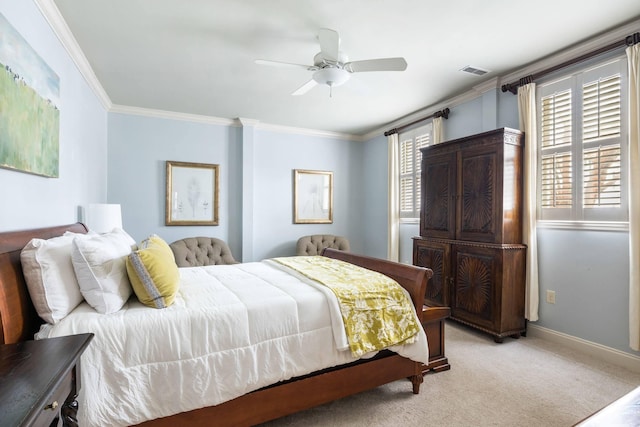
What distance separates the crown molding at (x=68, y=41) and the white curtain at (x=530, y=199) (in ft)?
13.1

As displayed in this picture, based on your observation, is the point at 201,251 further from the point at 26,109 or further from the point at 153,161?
the point at 26,109

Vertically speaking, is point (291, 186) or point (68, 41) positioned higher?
point (68, 41)

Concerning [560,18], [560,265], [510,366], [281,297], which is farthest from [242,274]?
[560,18]

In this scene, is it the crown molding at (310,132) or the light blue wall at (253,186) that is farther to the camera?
the crown molding at (310,132)

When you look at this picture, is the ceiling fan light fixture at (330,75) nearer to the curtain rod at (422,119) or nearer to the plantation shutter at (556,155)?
the curtain rod at (422,119)

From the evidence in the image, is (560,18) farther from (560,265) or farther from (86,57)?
(86,57)

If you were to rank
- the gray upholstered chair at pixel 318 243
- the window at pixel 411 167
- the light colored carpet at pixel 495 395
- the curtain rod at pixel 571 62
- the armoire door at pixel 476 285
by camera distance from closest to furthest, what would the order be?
the light colored carpet at pixel 495 395, the curtain rod at pixel 571 62, the armoire door at pixel 476 285, the window at pixel 411 167, the gray upholstered chair at pixel 318 243

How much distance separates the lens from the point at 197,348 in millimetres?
1529

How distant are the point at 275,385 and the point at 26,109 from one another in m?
2.16

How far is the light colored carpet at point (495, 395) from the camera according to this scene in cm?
187

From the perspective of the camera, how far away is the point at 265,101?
3.94 metres

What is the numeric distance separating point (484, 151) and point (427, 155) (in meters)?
0.77

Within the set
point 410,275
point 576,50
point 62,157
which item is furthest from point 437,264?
point 62,157

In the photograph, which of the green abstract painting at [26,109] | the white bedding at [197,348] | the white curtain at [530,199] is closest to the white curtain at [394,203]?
the white curtain at [530,199]
